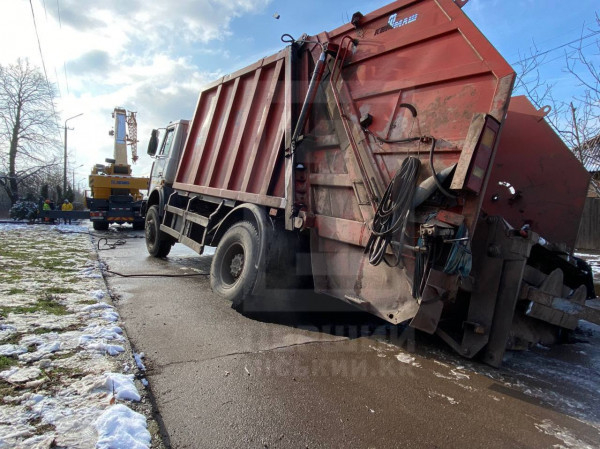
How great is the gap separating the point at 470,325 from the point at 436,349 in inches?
20.9

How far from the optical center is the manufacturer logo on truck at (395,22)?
336cm

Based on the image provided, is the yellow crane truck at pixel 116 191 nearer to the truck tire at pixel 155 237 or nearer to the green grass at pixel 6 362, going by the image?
the truck tire at pixel 155 237

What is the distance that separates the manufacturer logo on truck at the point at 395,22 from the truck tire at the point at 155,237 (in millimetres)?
5925

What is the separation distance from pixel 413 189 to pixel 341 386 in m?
1.67

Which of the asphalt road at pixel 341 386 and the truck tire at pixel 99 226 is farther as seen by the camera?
the truck tire at pixel 99 226

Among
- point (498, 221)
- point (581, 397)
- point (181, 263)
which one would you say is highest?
point (498, 221)

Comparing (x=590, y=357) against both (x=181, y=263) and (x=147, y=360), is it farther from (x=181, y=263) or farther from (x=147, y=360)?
(x=181, y=263)

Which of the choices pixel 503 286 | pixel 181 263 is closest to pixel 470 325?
pixel 503 286

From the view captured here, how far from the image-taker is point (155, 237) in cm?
810

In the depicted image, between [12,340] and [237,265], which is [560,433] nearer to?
[237,265]

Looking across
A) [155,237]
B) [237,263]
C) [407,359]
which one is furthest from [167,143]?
[407,359]

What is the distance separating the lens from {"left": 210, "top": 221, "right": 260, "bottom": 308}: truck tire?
428 centimetres

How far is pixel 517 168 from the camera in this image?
12.1 ft

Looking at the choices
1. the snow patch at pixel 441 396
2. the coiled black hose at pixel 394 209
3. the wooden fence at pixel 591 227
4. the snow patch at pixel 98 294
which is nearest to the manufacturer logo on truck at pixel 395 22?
the coiled black hose at pixel 394 209
